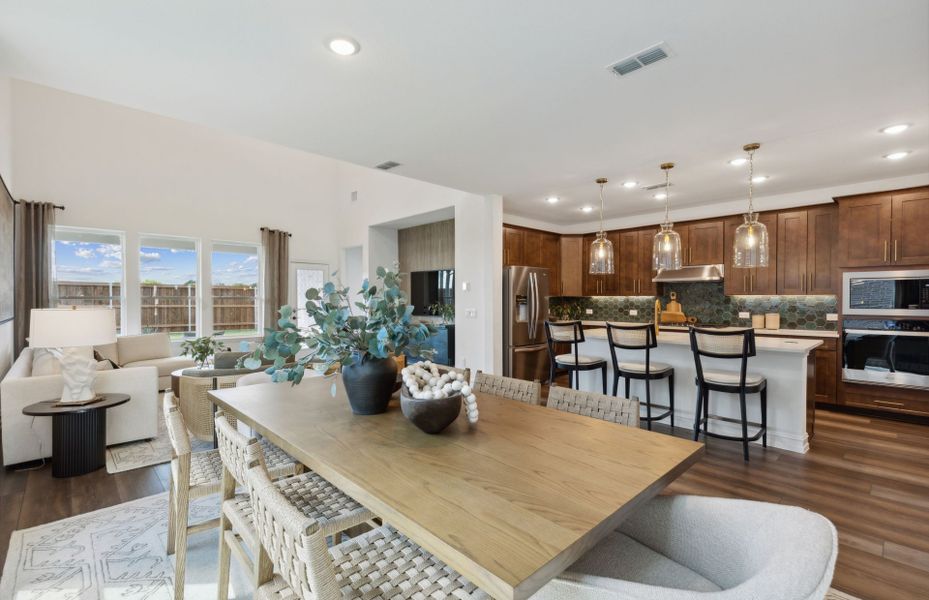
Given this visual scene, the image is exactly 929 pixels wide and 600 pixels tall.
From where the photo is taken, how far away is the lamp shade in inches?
110

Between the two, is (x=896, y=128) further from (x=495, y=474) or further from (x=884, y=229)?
(x=495, y=474)

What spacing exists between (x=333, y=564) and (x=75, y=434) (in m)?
3.13

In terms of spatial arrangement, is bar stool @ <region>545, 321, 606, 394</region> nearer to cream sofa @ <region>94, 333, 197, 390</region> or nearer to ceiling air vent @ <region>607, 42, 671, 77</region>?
ceiling air vent @ <region>607, 42, 671, 77</region>

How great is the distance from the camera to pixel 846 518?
247cm

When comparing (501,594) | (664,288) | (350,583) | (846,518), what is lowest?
(846,518)

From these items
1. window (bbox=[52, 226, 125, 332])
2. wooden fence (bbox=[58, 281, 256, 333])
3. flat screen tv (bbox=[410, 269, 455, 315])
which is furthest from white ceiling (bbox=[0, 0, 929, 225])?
wooden fence (bbox=[58, 281, 256, 333])

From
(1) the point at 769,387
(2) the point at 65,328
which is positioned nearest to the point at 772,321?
(1) the point at 769,387

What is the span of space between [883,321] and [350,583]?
5.63m

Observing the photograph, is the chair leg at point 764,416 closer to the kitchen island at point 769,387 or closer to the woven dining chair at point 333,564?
the kitchen island at point 769,387

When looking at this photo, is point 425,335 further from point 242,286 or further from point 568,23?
point 242,286

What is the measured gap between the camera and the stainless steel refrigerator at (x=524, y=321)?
5.46 m

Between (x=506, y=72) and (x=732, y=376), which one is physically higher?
(x=506, y=72)

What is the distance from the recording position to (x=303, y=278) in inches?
326

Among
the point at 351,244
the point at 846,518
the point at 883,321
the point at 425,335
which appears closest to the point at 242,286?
the point at 351,244
